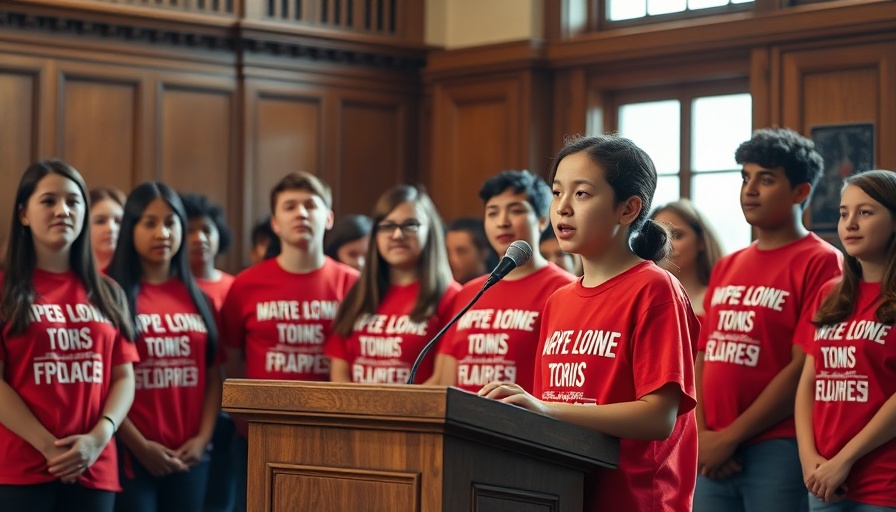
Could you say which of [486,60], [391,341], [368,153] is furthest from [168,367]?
[486,60]

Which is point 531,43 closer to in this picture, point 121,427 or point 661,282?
point 121,427

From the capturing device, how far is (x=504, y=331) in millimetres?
3684

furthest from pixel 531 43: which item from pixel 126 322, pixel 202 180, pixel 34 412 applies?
pixel 34 412

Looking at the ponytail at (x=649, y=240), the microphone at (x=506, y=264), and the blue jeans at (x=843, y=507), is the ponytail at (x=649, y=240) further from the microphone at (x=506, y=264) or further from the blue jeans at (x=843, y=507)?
the blue jeans at (x=843, y=507)

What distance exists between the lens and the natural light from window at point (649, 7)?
5.72 meters

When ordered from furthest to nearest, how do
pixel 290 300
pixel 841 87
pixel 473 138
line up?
pixel 473 138 < pixel 841 87 < pixel 290 300

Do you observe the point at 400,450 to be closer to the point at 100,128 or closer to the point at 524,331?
the point at 524,331

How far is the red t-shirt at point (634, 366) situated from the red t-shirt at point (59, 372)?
168 centimetres

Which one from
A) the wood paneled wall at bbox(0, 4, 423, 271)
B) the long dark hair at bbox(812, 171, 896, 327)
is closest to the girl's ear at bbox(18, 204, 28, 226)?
the wood paneled wall at bbox(0, 4, 423, 271)

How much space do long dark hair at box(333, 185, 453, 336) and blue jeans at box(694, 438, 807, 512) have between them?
105cm

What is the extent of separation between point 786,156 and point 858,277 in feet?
1.61

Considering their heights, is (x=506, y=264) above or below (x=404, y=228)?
below

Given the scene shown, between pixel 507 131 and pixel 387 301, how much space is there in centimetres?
221

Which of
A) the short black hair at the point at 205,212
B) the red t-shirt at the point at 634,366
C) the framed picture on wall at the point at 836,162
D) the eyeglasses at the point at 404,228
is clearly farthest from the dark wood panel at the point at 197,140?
the red t-shirt at the point at 634,366
